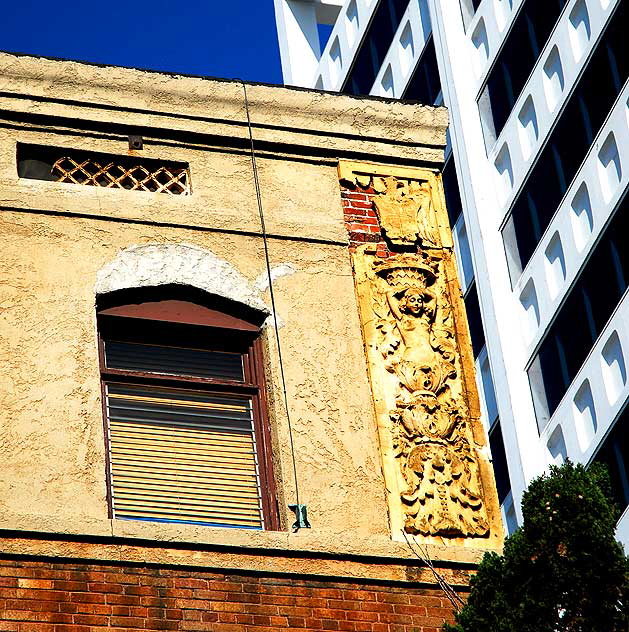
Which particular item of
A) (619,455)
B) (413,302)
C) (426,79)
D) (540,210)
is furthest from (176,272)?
(426,79)

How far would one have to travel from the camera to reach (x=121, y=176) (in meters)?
12.3

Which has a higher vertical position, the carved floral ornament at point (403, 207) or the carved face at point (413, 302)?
the carved floral ornament at point (403, 207)

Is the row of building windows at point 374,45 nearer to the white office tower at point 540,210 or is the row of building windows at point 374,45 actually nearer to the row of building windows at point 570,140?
the white office tower at point 540,210

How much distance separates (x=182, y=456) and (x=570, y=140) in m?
24.2

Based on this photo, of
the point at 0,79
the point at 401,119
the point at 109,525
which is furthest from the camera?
the point at 401,119

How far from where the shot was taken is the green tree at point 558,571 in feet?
31.7

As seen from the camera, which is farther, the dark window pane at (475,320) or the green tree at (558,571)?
the dark window pane at (475,320)

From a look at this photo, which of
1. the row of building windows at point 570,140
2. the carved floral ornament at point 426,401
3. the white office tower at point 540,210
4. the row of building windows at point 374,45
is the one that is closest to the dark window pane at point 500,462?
the white office tower at point 540,210

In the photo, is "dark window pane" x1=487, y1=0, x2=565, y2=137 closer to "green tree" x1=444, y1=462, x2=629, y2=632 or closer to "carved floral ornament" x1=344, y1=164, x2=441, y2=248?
"carved floral ornament" x1=344, y1=164, x2=441, y2=248

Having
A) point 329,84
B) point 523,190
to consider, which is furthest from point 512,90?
point 329,84

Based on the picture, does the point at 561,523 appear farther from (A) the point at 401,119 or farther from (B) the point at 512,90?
(B) the point at 512,90

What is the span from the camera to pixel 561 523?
988cm

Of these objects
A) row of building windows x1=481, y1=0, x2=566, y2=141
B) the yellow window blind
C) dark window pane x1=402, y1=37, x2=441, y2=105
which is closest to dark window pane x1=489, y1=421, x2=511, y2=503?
row of building windows x1=481, y1=0, x2=566, y2=141

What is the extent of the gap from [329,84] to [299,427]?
125 ft
